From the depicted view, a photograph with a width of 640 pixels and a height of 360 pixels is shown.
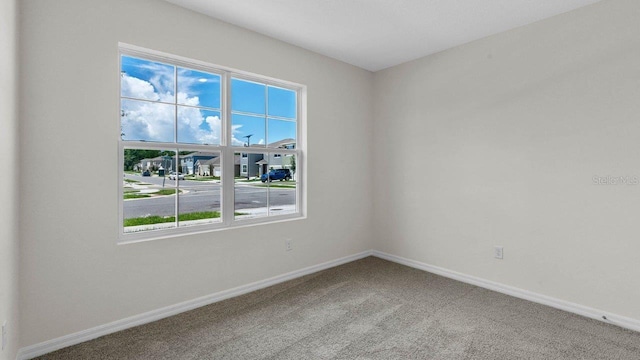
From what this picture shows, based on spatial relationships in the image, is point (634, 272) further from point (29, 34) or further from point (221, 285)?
point (29, 34)

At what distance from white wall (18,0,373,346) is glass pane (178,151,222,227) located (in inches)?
8.0

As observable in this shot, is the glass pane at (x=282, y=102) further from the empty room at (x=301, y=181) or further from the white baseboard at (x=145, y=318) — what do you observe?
the white baseboard at (x=145, y=318)

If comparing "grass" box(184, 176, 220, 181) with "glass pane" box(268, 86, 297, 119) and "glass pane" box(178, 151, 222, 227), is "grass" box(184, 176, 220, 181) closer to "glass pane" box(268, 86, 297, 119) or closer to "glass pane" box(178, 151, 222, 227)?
"glass pane" box(178, 151, 222, 227)

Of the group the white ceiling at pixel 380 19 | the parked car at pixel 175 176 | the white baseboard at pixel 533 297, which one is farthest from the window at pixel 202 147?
the white baseboard at pixel 533 297

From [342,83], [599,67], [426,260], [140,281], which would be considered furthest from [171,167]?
[599,67]

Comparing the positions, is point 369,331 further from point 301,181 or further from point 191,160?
point 191,160

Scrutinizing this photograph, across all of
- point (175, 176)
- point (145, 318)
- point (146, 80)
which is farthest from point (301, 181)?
point (145, 318)

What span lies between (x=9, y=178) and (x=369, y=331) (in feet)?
8.19

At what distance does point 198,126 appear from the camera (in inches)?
111

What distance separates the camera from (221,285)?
2.88 meters

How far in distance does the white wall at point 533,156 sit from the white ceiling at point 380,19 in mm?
236

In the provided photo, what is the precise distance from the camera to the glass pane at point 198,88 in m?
2.74

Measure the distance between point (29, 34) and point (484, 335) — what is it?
374 centimetres

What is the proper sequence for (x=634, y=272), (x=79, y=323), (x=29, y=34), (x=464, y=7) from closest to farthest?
(x=29, y=34) < (x=79, y=323) < (x=634, y=272) < (x=464, y=7)
